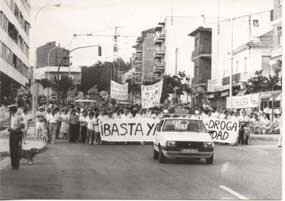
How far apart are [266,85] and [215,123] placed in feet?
48.4

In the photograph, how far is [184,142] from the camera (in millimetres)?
16984

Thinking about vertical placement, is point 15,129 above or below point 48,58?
below

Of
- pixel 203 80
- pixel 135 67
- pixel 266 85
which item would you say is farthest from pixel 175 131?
pixel 135 67

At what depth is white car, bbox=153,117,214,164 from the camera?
55.7ft

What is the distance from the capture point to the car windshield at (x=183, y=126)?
17.9 m

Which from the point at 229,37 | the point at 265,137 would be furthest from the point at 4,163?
the point at 229,37

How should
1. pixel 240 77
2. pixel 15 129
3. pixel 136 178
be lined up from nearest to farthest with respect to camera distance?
1. pixel 136 178
2. pixel 15 129
3. pixel 240 77

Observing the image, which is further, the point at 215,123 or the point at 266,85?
the point at 266,85

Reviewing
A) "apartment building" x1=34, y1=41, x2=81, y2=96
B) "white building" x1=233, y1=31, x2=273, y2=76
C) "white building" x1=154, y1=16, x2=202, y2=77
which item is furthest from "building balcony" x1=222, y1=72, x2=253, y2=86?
"white building" x1=154, y1=16, x2=202, y2=77

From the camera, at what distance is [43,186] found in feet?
40.4

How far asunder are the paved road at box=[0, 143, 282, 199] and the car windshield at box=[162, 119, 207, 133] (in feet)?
3.24

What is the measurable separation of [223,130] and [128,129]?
4.15 m

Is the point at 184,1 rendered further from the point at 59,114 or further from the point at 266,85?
the point at 266,85

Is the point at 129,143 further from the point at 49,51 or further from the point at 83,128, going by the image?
the point at 49,51
